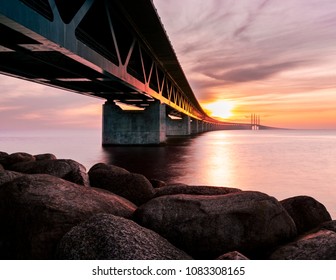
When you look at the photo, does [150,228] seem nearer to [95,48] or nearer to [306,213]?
[306,213]

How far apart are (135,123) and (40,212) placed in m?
30.9

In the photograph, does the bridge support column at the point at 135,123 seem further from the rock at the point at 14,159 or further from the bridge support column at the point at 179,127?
the bridge support column at the point at 179,127

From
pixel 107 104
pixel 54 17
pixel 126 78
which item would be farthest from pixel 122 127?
pixel 54 17

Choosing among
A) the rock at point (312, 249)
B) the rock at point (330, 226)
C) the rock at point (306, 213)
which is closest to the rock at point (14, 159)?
the rock at point (306, 213)

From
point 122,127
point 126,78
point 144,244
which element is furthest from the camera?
point 122,127

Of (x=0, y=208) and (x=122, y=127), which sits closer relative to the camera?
(x=0, y=208)

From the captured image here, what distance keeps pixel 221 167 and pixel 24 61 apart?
558 inches

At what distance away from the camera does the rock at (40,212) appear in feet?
13.2

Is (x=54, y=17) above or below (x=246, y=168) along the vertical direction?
above

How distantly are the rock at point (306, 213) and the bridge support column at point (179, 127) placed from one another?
7665 centimetres

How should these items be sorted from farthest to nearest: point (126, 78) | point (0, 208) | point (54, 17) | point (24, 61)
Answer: point (126, 78)
point (24, 61)
point (54, 17)
point (0, 208)

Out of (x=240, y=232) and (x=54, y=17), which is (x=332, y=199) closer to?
(x=240, y=232)

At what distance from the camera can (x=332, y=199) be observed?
12023 millimetres

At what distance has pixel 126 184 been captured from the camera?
700cm
